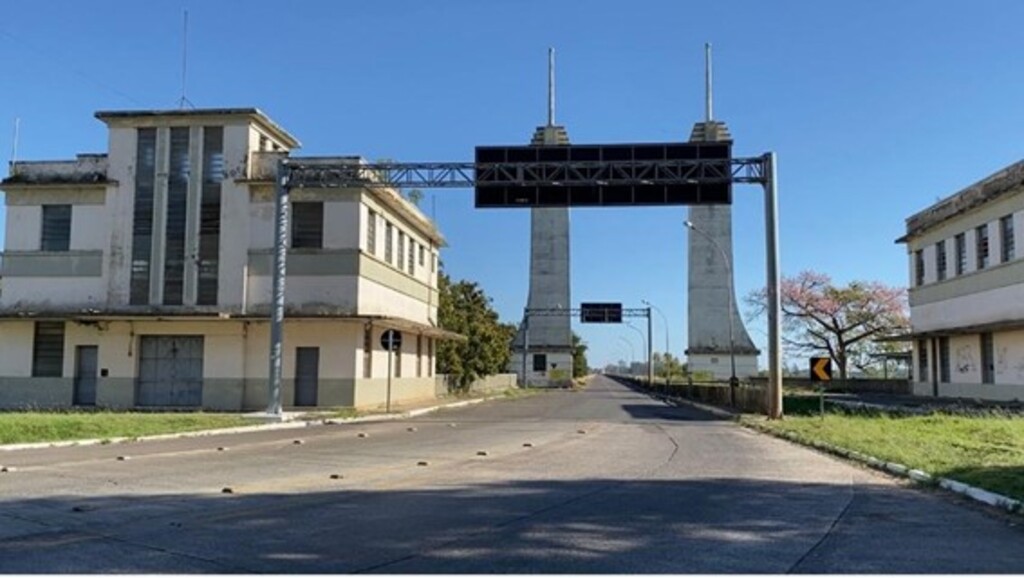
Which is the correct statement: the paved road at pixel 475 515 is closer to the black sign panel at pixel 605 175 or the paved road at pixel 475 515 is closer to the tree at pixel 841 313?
the black sign panel at pixel 605 175

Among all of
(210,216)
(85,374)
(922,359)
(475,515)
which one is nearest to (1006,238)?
(922,359)

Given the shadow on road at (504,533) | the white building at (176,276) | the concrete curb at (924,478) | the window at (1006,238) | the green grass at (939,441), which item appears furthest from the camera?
the window at (1006,238)

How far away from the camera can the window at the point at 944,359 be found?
46.8 meters

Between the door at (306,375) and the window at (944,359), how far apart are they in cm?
3224

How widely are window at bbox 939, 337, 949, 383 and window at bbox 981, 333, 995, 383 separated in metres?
5.11

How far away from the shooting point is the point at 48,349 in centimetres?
3509

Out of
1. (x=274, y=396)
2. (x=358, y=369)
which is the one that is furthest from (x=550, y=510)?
(x=358, y=369)

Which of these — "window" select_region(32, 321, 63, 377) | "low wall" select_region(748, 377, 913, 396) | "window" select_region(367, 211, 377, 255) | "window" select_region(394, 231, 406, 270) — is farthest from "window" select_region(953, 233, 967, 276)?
"window" select_region(32, 321, 63, 377)

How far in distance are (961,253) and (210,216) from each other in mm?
35131

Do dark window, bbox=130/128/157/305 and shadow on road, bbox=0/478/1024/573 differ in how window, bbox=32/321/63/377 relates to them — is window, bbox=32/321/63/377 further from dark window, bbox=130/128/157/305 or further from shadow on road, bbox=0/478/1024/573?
shadow on road, bbox=0/478/1024/573

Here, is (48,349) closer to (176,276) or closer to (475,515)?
(176,276)

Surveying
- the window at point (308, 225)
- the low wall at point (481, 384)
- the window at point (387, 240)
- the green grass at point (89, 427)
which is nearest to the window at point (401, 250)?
the window at point (387, 240)

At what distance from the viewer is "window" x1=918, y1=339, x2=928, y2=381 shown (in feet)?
165

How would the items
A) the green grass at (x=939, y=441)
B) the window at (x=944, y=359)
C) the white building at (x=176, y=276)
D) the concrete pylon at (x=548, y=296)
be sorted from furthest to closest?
the concrete pylon at (x=548, y=296) < the window at (x=944, y=359) < the white building at (x=176, y=276) < the green grass at (x=939, y=441)
